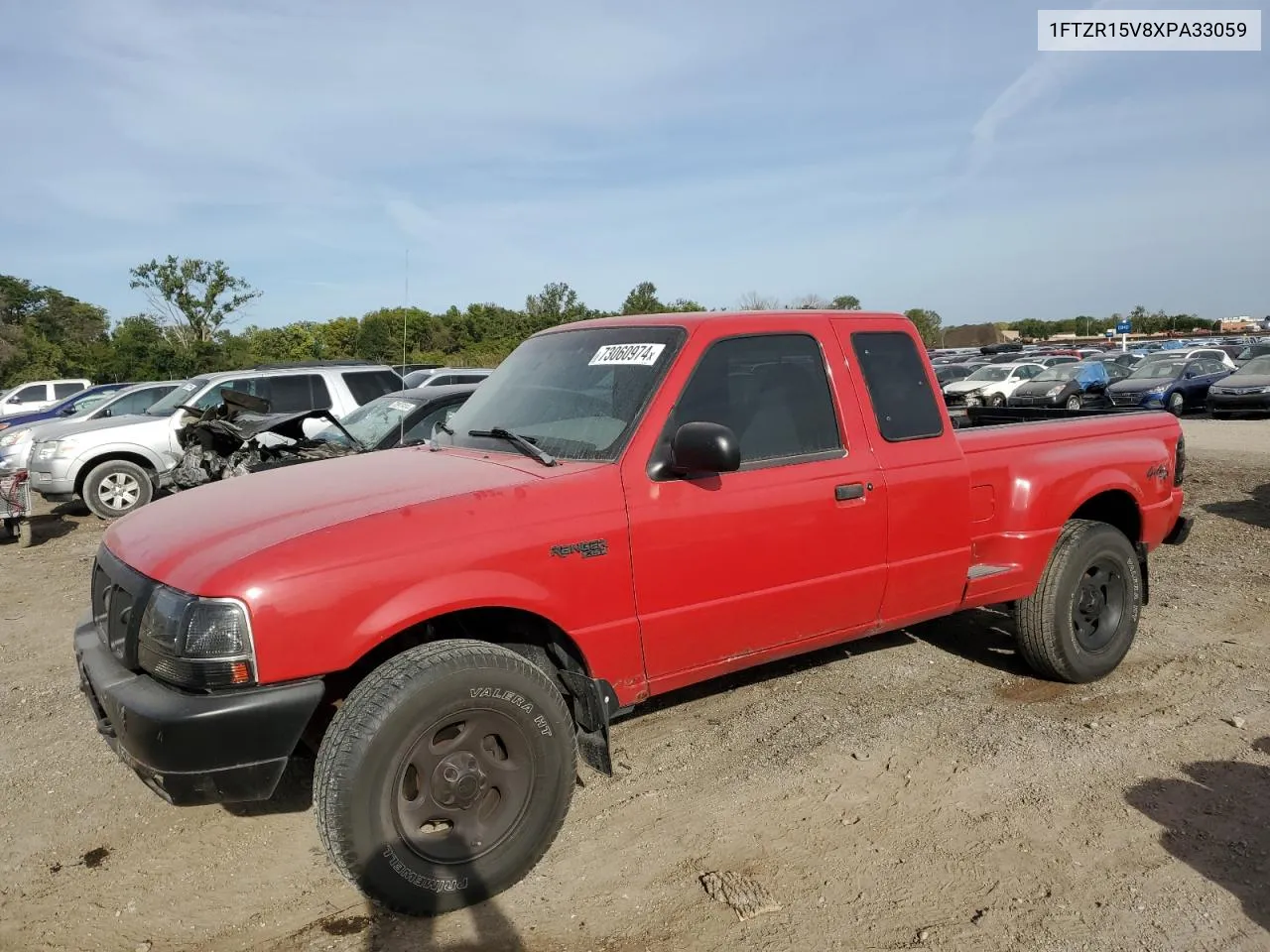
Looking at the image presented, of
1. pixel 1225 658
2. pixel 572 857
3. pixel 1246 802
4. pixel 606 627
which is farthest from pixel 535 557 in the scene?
pixel 1225 658

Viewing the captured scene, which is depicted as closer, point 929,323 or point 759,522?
point 759,522

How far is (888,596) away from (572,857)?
177 centimetres

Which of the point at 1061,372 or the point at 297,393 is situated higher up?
the point at 297,393

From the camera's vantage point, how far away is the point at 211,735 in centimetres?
256

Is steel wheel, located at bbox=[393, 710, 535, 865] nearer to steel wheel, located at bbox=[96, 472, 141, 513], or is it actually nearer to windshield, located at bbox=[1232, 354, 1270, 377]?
steel wheel, located at bbox=[96, 472, 141, 513]

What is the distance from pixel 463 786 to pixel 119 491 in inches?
403

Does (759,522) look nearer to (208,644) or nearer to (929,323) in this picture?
(208,644)

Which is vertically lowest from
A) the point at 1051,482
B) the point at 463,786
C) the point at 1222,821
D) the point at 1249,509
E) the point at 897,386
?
the point at 1249,509

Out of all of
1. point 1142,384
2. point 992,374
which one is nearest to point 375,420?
point 1142,384

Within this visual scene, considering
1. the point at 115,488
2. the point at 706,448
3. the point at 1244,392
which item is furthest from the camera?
the point at 1244,392

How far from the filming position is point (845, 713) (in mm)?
4453

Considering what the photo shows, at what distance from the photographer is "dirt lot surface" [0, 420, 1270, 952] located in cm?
284

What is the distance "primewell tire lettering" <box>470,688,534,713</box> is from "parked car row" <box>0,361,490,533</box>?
5524 mm

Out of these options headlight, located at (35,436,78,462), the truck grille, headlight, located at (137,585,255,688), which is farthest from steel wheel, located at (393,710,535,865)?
headlight, located at (35,436,78,462)
